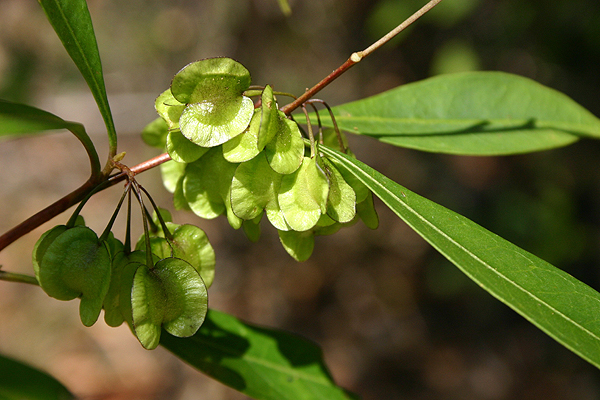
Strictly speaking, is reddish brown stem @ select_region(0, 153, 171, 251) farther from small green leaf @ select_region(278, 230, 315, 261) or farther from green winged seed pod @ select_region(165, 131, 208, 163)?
small green leaf @ select_region(278, 230, 315, 261)

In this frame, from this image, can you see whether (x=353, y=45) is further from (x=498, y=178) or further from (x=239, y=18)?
(x=498, y=178)

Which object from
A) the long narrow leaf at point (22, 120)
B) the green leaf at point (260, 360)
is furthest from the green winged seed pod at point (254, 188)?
the green leaf at point (260, 360)

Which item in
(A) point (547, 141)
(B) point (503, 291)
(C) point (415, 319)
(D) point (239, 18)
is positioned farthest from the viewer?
(D) point (239, 18)

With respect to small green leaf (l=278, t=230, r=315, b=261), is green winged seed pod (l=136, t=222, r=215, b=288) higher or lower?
higher

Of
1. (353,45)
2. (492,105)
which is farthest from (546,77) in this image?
(492,105)

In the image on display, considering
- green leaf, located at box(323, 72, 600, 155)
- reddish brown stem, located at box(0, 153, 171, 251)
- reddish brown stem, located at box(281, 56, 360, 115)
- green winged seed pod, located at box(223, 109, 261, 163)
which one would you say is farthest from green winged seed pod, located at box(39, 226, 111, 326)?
green leaf, located at box(323, 72, 600, 155)

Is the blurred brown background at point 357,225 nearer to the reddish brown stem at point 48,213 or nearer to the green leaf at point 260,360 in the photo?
the green leaf at point 260,360
